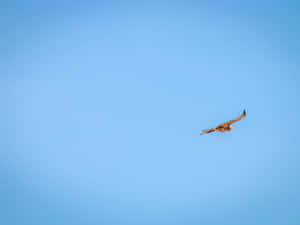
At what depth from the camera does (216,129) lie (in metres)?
29.0
